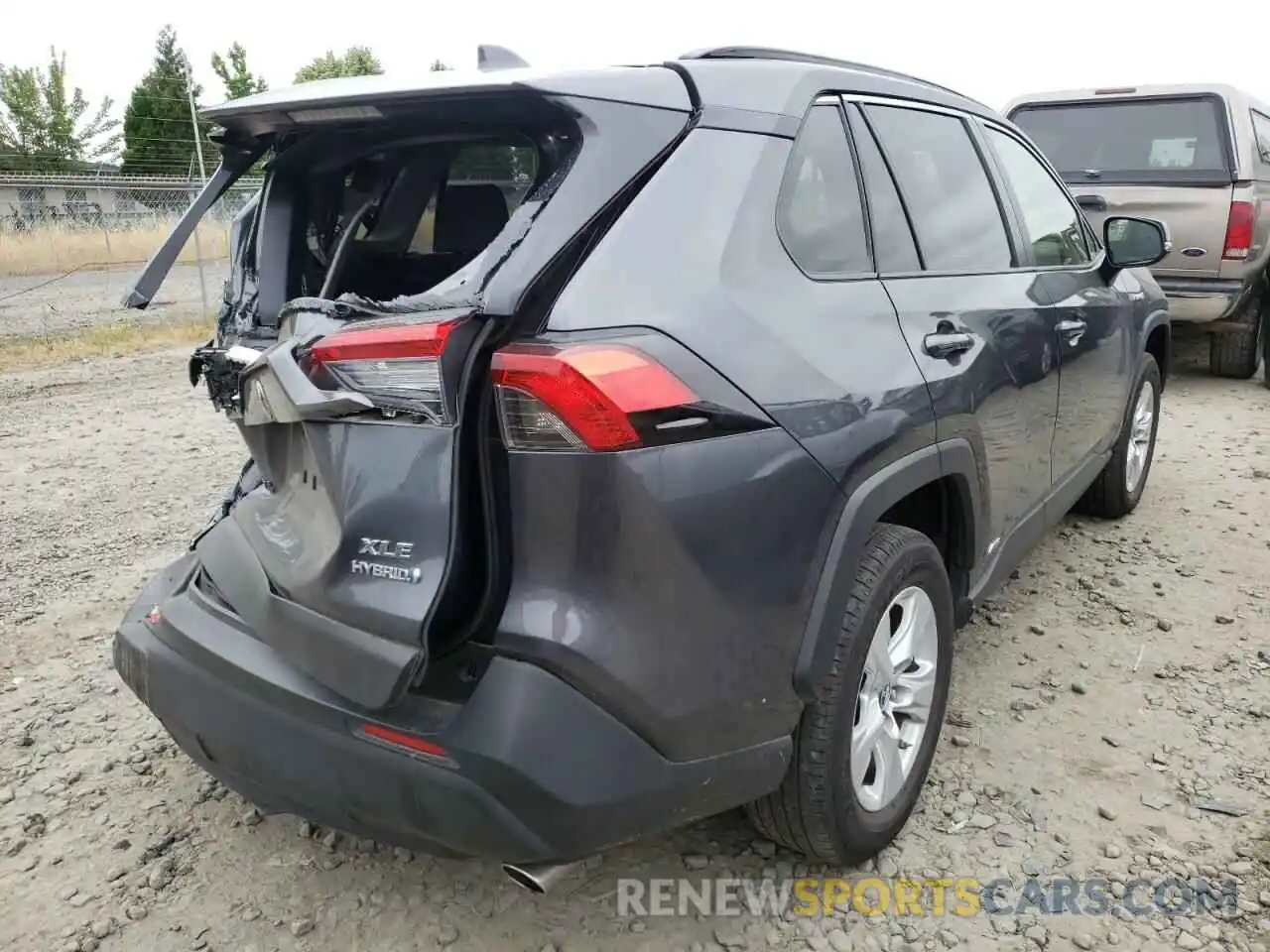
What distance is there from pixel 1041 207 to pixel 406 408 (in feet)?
9.10

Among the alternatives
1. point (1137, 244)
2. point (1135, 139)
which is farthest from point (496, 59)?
point (1135, 139)

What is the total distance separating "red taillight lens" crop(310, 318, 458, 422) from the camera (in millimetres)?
1712

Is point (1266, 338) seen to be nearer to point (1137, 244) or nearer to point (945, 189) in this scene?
point (1137, 244)

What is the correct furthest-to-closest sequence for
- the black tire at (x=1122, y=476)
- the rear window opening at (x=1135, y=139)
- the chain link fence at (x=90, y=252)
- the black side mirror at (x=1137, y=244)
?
the chain link fence at (x=90, y=252) → the rear window opening at (x=1135, y=139) → the black tire at (x=1122, y=476) → the black side mirror at (x=1137, y=244)

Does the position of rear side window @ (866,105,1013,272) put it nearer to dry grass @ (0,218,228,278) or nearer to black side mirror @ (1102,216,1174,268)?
black side mirror @ (1102,216,1174,268)

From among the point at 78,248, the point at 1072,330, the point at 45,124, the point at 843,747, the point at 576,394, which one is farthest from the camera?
the point at 45,124

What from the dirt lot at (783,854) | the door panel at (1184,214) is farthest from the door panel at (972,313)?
the door panel at (1184,214)

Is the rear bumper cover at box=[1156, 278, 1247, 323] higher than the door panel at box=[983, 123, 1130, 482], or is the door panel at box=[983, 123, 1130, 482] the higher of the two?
the door panel at box=[983, 123, 1130, 482]

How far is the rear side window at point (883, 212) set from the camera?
8.02ft

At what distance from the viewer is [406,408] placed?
1.77m

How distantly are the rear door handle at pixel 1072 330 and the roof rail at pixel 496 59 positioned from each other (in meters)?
2.02

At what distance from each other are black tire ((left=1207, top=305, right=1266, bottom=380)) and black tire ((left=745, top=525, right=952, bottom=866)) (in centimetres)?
696

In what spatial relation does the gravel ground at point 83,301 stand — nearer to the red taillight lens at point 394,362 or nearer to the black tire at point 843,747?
the red taillight lens at point 394,362

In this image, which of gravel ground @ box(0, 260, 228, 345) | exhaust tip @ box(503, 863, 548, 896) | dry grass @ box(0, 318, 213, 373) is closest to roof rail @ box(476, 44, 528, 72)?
exhaust tip @ box(503, 863, 548, 896)
